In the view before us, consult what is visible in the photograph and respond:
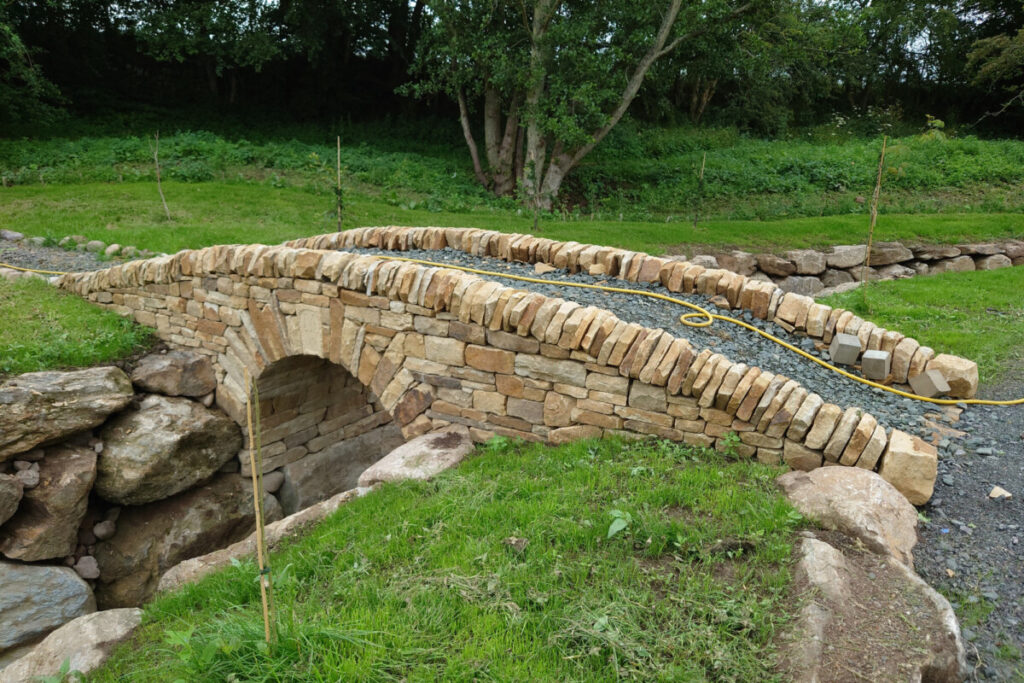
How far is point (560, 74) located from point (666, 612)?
13.8m

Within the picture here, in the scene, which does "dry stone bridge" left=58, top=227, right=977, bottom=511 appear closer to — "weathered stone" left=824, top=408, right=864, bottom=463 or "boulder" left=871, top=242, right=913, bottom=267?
"weathered stone" left=824, top=408, right=864, bottom=463

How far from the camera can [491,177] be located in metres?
17.0

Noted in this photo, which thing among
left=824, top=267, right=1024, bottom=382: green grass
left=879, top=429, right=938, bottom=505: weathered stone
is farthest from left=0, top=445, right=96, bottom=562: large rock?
left=824, top=267, right=1024, bottom=382: green grass

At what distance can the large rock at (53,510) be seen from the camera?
577 centimetres

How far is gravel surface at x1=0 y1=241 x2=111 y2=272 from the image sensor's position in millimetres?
9352

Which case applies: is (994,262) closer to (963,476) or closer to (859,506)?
(963,476)

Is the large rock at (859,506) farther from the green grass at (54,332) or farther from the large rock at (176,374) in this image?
the green grass at (54,332)

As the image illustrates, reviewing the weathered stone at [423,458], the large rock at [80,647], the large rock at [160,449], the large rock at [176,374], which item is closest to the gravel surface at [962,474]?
the weathered stone at [423,458]

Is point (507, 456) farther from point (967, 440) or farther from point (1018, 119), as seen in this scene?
point (1018, 119)

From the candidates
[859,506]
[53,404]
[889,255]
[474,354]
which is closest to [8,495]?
[53,404]

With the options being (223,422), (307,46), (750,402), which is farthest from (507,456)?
(307,46)

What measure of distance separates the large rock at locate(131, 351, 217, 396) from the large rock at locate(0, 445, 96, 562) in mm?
960

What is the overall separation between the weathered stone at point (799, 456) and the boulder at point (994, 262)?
1038 centimetres

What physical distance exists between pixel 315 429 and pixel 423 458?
3888 mm
